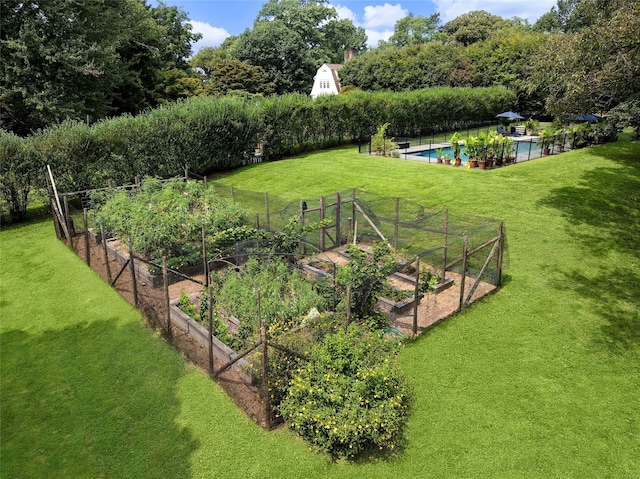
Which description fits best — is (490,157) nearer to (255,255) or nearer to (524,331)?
(524,331)

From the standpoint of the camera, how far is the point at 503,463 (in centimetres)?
489

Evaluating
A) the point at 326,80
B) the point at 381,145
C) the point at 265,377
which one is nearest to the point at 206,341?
the point at 265,377

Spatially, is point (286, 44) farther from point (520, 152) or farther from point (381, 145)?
point (520, 152)

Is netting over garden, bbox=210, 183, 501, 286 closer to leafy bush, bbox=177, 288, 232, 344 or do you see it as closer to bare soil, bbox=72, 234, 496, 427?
bare soil, bbox=72, 234, 496, 427

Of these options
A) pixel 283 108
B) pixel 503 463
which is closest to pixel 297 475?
pixel 503 463

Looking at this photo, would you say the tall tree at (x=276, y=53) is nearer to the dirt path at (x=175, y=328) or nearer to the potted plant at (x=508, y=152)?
the potted plant at (x=508, y=152)

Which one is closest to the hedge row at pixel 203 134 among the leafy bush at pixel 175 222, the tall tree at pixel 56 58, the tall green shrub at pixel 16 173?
the tall green shrub at pixel 16 173

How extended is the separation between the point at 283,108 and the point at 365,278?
18.0 meters

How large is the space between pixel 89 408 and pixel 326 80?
56379 millimetres

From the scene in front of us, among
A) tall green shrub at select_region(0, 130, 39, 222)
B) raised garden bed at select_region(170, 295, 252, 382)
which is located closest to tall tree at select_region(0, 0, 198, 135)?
tall green shrub at select_region(0, 130, 39, 222)

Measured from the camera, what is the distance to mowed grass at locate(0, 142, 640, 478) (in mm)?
4977

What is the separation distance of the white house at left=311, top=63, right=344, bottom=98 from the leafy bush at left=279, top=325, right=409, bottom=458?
177ft

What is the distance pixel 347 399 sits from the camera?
4.98 m

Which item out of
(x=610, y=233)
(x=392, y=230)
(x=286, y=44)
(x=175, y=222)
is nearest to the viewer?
(x=175, y=222)
